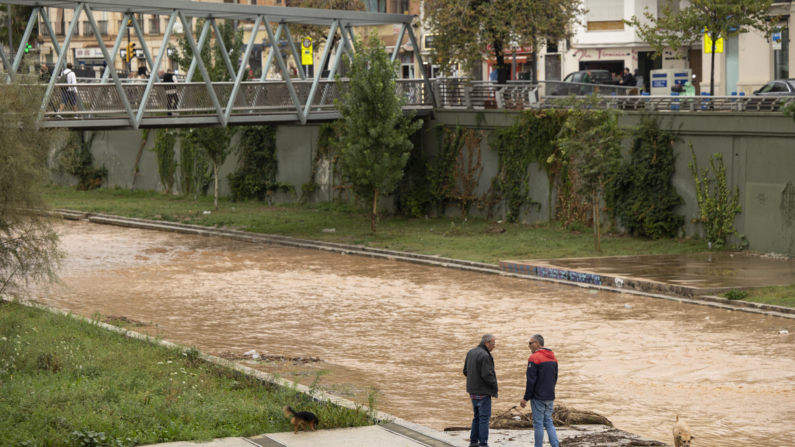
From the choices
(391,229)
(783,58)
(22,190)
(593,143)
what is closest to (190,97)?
(391,229)

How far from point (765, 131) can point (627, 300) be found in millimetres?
8369

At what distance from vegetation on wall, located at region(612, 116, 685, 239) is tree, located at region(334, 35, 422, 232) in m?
7.09

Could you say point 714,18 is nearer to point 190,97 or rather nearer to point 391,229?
point 391,229

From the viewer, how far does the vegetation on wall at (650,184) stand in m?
29.3

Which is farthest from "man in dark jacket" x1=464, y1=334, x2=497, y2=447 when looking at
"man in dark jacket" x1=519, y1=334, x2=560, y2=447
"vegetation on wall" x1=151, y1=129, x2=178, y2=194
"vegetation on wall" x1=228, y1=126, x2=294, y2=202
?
"vegetation on wall" x1=151, y1=129, x2=178, y2=194

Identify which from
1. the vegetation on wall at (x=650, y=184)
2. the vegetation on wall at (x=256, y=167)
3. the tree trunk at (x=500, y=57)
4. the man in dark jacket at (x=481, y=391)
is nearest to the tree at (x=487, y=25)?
the tree trunk at (x=500, y=57)

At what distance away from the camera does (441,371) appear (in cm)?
1527

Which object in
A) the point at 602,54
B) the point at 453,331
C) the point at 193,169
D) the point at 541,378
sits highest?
the point at 602,54

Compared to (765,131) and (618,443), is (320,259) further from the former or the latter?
(618,443)

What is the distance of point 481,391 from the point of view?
10641 millimetres

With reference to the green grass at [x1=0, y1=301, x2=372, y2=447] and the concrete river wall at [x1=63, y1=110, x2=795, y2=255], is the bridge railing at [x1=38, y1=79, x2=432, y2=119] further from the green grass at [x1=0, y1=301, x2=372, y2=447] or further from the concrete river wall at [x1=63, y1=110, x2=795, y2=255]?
the green grass at [x1=0, y1=301, x2=372, y2=447]

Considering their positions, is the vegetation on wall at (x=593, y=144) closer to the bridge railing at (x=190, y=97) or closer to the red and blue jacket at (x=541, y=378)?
the bridge railing at (x=190, y=97)

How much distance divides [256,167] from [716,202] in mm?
23039

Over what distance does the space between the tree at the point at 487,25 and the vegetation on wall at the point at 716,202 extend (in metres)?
13.2
